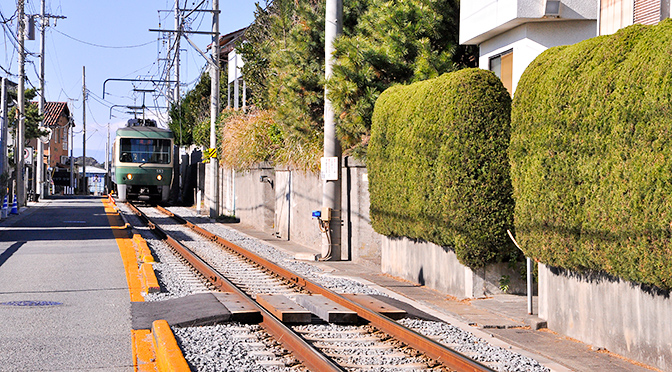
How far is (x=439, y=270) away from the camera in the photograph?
37.1ft

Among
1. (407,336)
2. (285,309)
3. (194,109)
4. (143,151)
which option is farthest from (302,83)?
(194,109)

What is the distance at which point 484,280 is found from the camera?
10.3 meters

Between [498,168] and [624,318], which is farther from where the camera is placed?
[498,168]

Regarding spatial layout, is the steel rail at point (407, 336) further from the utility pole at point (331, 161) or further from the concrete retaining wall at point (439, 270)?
the utility pole at point (331, 161)

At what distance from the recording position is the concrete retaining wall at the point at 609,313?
651cm

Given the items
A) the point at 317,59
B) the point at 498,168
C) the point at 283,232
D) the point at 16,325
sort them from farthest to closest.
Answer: the point at 283,232 → the point at 317,59 → the point at 498,168 → the point at 16,325

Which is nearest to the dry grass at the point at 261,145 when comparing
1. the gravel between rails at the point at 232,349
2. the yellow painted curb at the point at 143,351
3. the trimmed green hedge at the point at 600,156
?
the trimmed green hedge at the point at 600,156

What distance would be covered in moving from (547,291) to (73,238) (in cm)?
1427

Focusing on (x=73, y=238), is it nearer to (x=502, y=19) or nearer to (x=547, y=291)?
(x=502, y=19)

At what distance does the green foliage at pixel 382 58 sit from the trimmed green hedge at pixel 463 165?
3287mm

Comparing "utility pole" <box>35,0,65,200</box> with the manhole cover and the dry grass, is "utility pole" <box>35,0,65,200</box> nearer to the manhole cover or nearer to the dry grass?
the dry grass

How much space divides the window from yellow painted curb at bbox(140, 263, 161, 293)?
6629 millimetres

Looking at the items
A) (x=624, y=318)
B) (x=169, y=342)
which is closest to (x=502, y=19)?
(x=624, y=318)

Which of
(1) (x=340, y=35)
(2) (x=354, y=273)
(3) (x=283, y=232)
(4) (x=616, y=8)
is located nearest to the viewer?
(4) (x=616, y=8)
